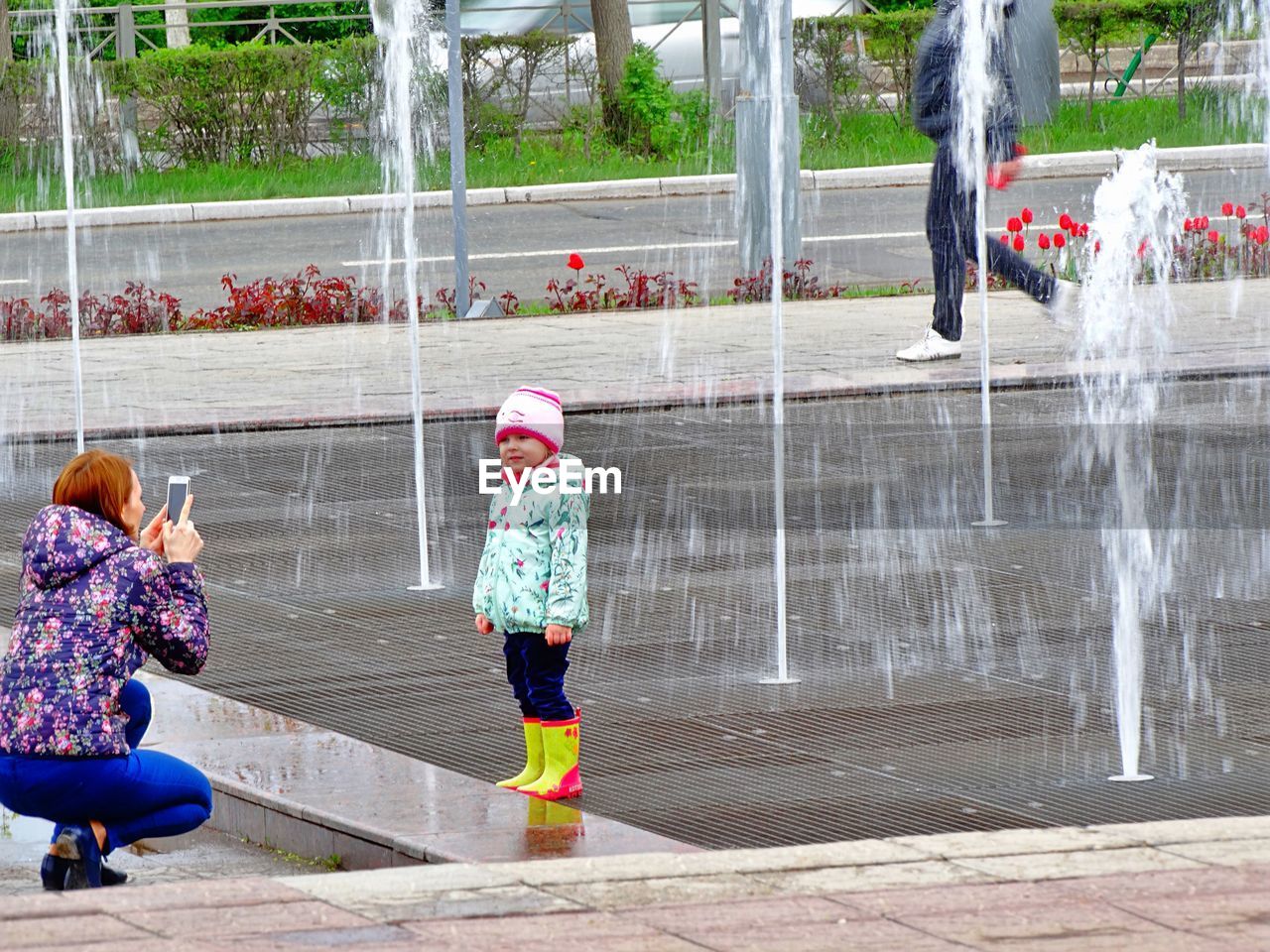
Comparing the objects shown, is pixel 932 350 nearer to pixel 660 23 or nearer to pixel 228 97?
pixel 228 97

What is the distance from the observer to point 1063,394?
13.0m

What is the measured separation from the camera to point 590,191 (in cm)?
2352

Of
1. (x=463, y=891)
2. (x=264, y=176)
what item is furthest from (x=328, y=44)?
(x=463, y=891)

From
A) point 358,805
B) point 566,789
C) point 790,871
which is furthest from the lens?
point 566,789

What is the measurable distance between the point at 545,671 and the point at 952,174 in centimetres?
758

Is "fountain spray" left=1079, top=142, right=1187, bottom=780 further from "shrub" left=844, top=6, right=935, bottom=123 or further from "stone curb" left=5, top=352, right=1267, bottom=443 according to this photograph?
"shrub" left=844, top=6, right=935, bottom=123

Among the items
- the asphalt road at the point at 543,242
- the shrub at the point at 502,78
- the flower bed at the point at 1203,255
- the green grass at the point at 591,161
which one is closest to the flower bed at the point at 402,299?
the flower bed at the point at 1203,255

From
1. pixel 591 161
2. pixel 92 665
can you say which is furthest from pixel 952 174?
pixel 591 161

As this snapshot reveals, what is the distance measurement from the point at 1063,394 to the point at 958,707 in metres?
6.44

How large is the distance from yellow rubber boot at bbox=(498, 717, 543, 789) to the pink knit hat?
0.74 m

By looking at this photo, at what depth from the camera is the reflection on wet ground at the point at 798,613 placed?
241 inches

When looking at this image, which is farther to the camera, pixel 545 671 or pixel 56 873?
pixel 545 671

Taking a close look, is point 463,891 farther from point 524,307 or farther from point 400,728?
point 524,307

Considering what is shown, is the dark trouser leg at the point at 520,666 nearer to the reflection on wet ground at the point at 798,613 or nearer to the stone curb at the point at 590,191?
the reflection on wet ground at the point at 798,613
